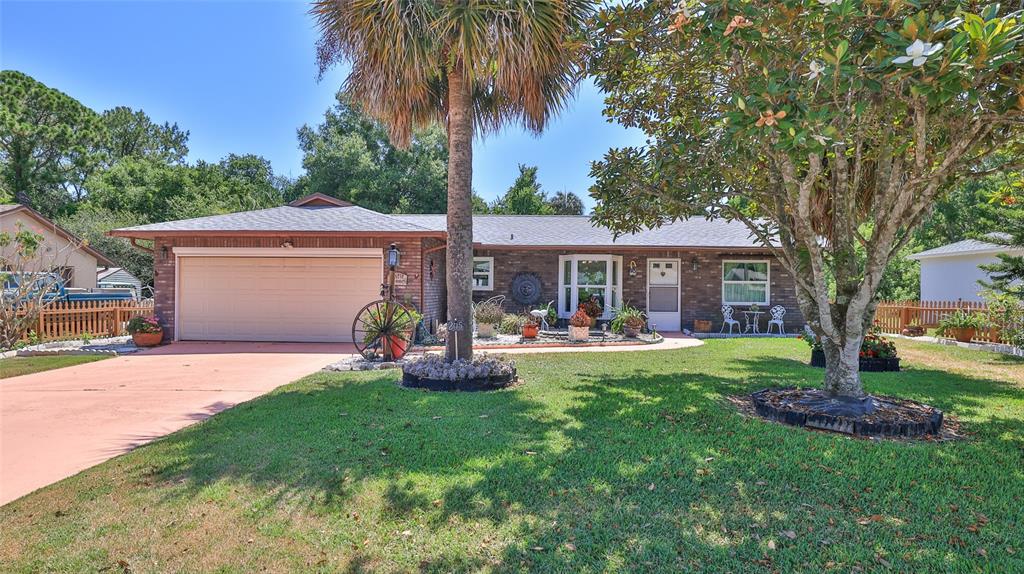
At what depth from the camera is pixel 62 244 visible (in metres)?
20.8

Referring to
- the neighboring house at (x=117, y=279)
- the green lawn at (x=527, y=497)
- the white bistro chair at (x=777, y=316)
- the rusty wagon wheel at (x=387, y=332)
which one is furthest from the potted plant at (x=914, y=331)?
the neighboring house at (x=117, y=279)

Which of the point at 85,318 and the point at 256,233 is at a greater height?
the point at 256,233

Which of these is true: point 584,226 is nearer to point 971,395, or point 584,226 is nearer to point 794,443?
point 971,395

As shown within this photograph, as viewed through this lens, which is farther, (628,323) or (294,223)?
(628,323)

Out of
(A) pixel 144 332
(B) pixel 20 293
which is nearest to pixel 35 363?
(A) pixel 144 332

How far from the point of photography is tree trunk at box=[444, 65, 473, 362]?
7.49 metres

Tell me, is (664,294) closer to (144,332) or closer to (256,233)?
(256,233)

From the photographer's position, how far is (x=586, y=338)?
41.2ft

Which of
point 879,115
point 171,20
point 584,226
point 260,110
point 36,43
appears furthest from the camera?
point 260,110

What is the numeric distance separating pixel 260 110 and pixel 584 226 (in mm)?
21032

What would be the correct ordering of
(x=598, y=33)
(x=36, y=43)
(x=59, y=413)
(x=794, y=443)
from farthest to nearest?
1. (x=36, y=43)
2. (x=598, y=33)
3. (x=59, y=413)
4. (x=794, y=443)

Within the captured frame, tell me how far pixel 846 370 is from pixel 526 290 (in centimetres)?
1006

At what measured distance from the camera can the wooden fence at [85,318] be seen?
11633mm

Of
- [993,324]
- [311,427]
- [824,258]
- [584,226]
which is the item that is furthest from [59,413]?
[993,324]
